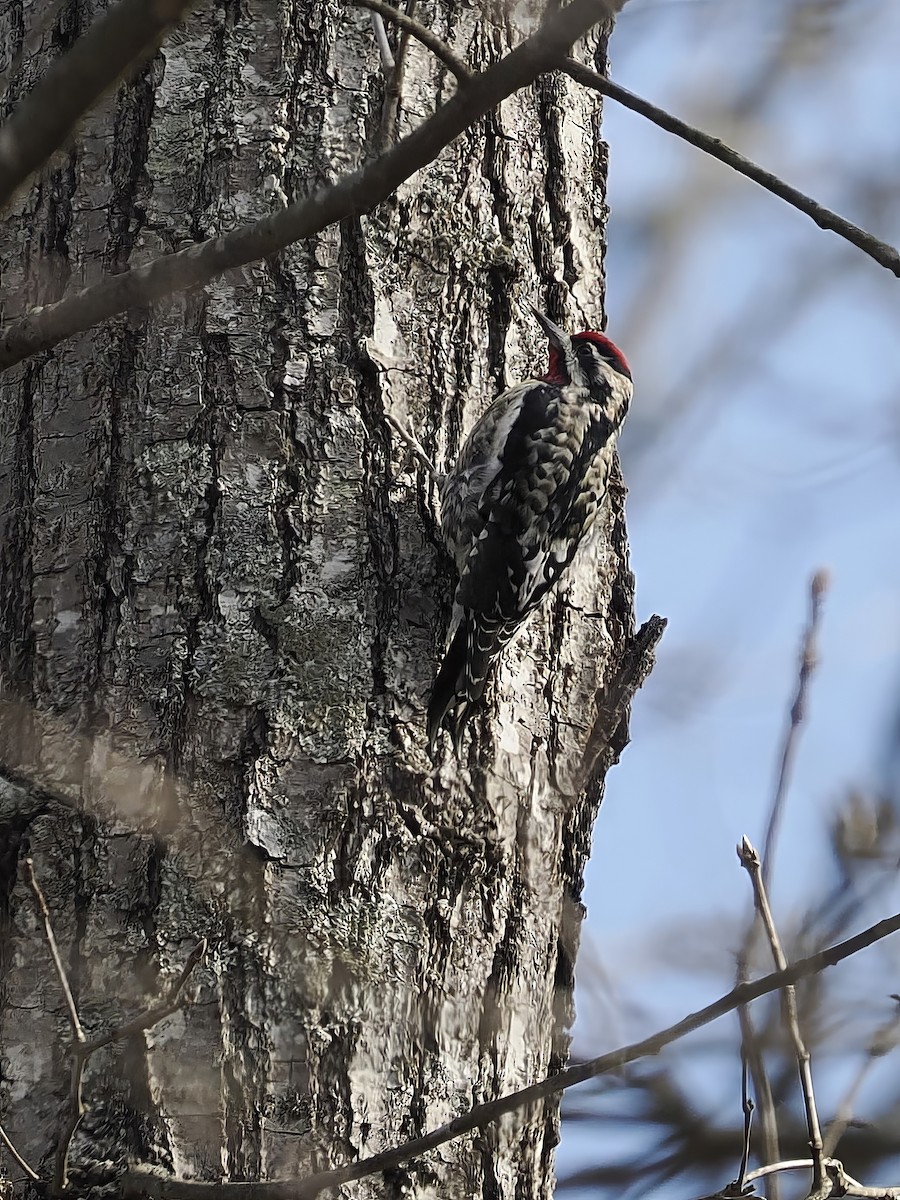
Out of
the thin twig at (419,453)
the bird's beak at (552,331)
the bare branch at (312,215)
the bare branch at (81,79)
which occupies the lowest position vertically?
the bare branch at (81,79)

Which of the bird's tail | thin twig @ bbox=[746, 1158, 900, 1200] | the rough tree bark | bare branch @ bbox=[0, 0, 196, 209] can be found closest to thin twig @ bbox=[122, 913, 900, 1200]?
the rough tree bark

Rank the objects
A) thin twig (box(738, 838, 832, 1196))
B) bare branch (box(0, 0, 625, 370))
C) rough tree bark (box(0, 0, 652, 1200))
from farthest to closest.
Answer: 1. rough tree bark (box(0, 0, 652, 1200))
2. thin twig (box(738, 838, 832, 1196))
3. bare branch (box(0, 0, 625, 370))

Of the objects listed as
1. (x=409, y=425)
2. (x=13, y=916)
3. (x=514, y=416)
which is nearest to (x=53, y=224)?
(x=409, y=425)

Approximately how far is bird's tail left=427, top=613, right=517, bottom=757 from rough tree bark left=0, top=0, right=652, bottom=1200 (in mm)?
39

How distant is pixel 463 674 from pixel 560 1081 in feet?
3.46

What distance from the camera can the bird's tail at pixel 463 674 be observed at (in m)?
2.34

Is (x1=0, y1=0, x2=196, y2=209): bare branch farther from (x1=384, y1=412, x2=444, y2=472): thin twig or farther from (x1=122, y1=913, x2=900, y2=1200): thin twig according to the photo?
(x1=384, y1=412, x2=444, y2=472): thin twig

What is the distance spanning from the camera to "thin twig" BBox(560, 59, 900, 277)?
161cm

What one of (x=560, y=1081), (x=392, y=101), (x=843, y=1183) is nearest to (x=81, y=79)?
(x=392, y=101)

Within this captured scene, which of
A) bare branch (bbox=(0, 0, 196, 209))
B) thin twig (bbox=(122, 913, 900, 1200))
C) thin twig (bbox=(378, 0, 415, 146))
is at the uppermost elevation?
thin twig (bbox=(378, 0, 415, 146))

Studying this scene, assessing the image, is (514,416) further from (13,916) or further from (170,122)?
(13,916)

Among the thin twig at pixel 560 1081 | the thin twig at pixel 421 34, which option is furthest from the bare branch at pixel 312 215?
the thin twig at pixel 560 1081

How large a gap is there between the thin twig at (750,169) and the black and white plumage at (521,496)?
91 cm

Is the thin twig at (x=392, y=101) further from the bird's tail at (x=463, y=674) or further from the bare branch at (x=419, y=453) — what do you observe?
the bird's tail at (x=463, y=674)
